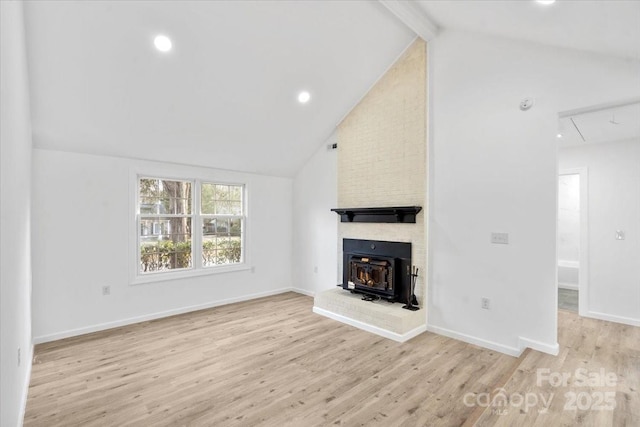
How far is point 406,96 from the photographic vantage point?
4.40 metres

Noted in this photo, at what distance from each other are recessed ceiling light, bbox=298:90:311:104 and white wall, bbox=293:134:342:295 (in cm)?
104

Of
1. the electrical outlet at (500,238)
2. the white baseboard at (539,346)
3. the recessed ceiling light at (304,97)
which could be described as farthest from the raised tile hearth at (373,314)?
the recessed ceiling light at (304,97)

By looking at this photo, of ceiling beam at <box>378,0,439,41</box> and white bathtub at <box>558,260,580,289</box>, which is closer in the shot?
ceiling beam at <box>378,0,439,41</box>

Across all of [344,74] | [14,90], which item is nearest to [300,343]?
[14,90]

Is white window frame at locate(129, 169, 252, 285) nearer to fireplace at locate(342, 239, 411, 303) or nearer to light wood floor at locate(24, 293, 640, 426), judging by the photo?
light wood floor at locate(24, 293, 640, 426)

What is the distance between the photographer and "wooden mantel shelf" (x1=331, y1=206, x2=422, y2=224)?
13.9 feet

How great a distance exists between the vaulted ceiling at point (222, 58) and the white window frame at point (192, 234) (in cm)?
28

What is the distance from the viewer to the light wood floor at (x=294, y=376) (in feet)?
7.73

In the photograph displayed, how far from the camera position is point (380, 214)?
459 cm

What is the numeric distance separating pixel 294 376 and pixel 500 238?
2.61 metres

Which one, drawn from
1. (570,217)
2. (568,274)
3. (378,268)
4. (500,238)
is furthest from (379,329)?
(570,217)

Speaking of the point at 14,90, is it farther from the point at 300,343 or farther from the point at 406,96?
the point at 406,96

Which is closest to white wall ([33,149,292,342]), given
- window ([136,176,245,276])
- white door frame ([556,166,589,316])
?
window ([136,176,245,276])

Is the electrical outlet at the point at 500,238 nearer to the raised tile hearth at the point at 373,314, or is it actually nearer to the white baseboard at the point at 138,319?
the raised tile hearth at the point at 373,314
